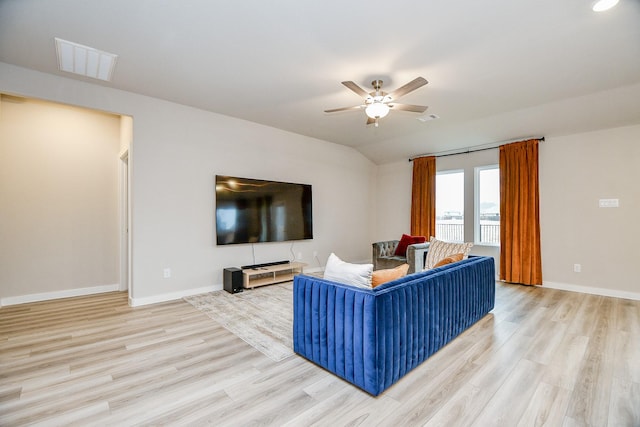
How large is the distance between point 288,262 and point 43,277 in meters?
3.56

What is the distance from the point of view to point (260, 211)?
4965mm

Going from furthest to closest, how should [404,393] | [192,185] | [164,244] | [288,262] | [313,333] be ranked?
1. [288,262]
2. [192,185]
3. [164,244]
4. [313,333]
5. [404,393]

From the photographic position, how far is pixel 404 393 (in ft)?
6.47

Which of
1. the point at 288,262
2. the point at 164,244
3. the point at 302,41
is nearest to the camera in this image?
the point at 302,41

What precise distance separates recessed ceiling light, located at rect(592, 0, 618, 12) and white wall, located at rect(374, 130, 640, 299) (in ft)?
10.0

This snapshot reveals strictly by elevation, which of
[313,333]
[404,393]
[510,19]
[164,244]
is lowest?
[404,393]

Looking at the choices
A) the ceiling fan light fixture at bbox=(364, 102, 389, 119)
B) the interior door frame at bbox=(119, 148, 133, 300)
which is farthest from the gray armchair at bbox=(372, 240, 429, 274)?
the interior door frame at bbox=(119, 148, 133, 300)

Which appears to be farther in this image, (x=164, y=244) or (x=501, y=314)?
(x=164, y=244)

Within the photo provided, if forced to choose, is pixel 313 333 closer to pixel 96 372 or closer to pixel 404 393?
pixel 404 393

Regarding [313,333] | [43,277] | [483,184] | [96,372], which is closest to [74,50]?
[96,372]

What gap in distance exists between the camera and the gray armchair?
15.3 feet

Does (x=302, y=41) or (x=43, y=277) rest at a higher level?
(x=302, y=41)

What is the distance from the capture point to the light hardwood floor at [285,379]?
1.75m

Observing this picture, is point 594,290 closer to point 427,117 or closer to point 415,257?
point 415,257
